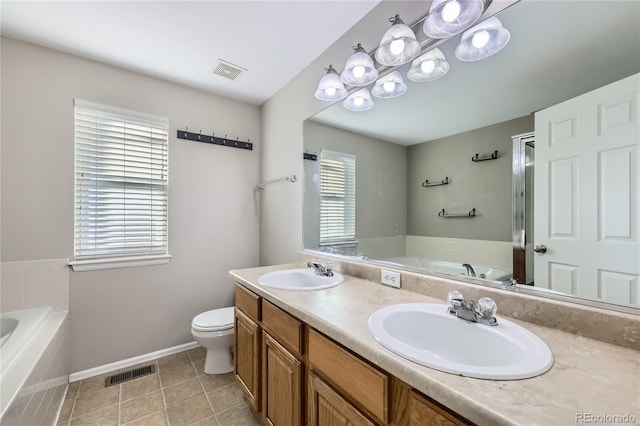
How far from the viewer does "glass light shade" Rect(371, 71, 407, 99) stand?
148cm

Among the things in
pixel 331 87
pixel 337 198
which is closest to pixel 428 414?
pixel 337 198

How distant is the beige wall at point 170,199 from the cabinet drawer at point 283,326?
1.41 m

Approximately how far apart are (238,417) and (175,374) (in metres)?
0.77

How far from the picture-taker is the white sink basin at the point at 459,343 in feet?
2.07

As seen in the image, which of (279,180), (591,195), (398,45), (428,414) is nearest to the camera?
(428,414)

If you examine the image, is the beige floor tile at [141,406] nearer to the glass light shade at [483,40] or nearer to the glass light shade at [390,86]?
the glass light shade at [390,86]

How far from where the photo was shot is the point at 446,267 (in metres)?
1.25

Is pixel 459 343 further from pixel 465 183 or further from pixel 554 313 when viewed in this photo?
pixel 465 183

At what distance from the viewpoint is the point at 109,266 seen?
2.06 meters

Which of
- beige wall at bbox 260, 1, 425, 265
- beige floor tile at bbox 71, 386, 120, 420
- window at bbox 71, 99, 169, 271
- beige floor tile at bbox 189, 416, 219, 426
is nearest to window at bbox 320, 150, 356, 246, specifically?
beige wall at bbox 260, 1, 425, 265

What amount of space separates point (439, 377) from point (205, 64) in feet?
8.17

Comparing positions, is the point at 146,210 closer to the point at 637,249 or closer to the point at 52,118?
the point at 52,118

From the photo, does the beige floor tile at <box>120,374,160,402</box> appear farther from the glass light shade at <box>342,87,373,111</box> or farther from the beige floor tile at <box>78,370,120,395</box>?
the glass light shade at <box>342,87,373,111</box>

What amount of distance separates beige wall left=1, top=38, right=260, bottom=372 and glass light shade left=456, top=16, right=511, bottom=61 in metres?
2.14
